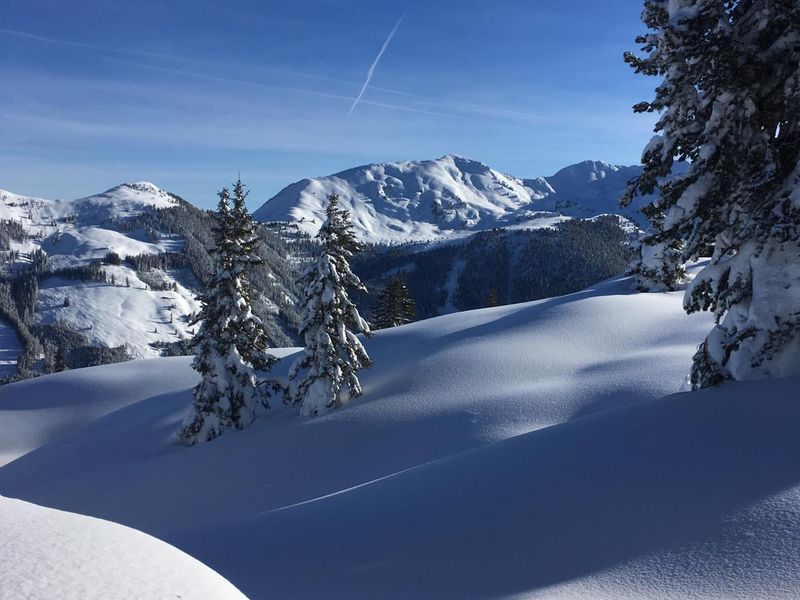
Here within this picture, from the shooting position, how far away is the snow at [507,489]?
5750 mm

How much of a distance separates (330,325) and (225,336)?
5371mm

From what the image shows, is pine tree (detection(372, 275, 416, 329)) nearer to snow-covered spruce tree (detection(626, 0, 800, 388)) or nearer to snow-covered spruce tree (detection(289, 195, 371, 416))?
snow-covered spruce tree (detection(289, 195, 371, 416))

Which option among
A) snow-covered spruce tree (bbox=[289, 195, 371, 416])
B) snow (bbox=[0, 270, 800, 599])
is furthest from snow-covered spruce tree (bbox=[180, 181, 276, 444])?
snow-covered spruce tree (bbox=[289, 195, 371, 416])

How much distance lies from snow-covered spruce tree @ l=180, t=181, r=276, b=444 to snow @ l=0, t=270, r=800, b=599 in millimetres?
2011

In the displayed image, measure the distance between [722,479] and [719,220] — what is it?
4.94 m

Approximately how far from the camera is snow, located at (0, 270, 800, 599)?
5750 millimetres

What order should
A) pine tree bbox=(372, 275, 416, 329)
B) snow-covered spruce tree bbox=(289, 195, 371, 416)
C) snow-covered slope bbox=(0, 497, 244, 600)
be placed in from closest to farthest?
1. snow-covered slope bbox=(0, 497, 244, 600)
2. snow-covered spruce tree bbox=(289, 195, 371, 416)
3. pine tree bbox=(372, 275, 416, 329)

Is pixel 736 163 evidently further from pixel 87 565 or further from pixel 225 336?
pixel 225 336

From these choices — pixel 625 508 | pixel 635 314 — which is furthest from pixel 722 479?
pixel 635 314

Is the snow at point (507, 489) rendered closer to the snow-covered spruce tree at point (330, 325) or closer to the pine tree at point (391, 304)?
the snow-covered spruce tree at point (330, 325)

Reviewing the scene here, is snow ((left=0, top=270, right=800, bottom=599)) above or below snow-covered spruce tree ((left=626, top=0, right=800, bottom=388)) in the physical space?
below

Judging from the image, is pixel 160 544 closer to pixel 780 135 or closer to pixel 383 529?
pixel 383 529

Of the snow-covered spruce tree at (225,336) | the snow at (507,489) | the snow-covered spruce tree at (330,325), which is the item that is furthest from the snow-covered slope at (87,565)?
the snow-covered spruce tree at (225,336)

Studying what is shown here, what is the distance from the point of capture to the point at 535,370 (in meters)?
21.5
